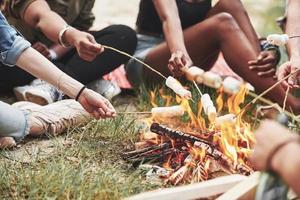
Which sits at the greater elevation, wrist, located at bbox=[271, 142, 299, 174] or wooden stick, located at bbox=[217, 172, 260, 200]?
wrist, located at bbox=[271, 142, 299, 174]

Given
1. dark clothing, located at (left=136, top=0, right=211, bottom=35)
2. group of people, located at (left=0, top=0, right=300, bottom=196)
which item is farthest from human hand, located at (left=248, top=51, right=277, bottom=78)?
dark clothing, located at (left=136, top=0, right=211, bottom=35)

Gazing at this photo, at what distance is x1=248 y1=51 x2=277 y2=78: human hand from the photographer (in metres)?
3.41

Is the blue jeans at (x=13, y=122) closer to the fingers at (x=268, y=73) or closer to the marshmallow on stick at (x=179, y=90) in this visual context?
the marshmallow on stick at (x=179, y=90)

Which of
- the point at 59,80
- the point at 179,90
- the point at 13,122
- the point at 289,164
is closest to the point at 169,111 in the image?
the point at 179,90

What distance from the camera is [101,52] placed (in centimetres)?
334

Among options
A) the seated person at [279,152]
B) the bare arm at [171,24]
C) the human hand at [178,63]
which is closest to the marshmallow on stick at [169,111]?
the human hand at [178,63]

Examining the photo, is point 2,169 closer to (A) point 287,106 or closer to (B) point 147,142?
(B) point 147,142

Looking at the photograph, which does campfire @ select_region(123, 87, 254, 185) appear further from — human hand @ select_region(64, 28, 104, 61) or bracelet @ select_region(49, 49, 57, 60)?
bracelet @ select_region(49, 49, 57, 60)

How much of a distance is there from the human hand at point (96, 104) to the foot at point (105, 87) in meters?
0.97

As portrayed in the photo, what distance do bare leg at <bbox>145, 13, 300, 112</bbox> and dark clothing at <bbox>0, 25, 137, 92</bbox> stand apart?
0.18 metres

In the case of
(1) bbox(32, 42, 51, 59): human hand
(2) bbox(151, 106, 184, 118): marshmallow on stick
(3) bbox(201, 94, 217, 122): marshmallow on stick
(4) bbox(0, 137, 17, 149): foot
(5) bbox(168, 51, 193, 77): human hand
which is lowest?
(4) bbox(0, 137, 17, 149): foot

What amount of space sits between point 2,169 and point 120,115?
0.86 metres

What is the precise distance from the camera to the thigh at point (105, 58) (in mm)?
3922

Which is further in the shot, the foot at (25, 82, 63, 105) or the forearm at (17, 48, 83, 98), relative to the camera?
the foot at (25, 82, 63, 105)
